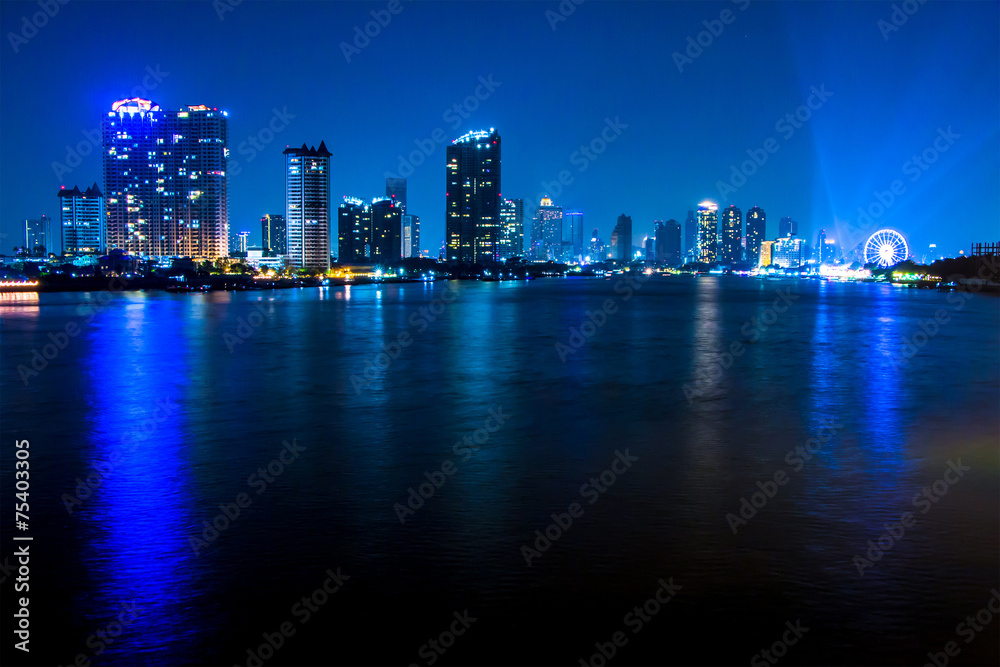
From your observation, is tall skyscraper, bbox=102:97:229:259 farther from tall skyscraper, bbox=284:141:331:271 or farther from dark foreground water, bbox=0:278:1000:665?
dark foreground water, bbox=0:278:1000:665

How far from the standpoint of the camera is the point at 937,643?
247 inches

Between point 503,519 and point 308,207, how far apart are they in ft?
604

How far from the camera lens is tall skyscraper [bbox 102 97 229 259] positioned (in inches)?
7101

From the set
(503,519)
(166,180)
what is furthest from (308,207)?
(503,519)

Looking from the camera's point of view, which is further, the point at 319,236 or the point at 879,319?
the point at 319,236

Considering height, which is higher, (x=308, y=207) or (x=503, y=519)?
(x=308, y=207)

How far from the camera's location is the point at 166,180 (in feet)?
599

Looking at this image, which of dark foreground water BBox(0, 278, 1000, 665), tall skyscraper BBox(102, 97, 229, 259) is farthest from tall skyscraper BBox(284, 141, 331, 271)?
dark foreground water BBox(0, 278, 1000, 665)

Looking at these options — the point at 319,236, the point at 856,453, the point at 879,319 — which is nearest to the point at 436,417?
the point at 856,453

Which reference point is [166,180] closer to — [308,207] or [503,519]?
[308,207]

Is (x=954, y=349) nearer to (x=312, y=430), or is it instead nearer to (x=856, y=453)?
(x=856, y=453)

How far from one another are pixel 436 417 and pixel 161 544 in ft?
25.8

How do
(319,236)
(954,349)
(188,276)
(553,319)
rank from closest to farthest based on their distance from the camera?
1. (954,349)
2. (553,319)
3. (188,276)
4. (319,236)

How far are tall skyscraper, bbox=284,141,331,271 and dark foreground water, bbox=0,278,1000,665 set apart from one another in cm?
16299
